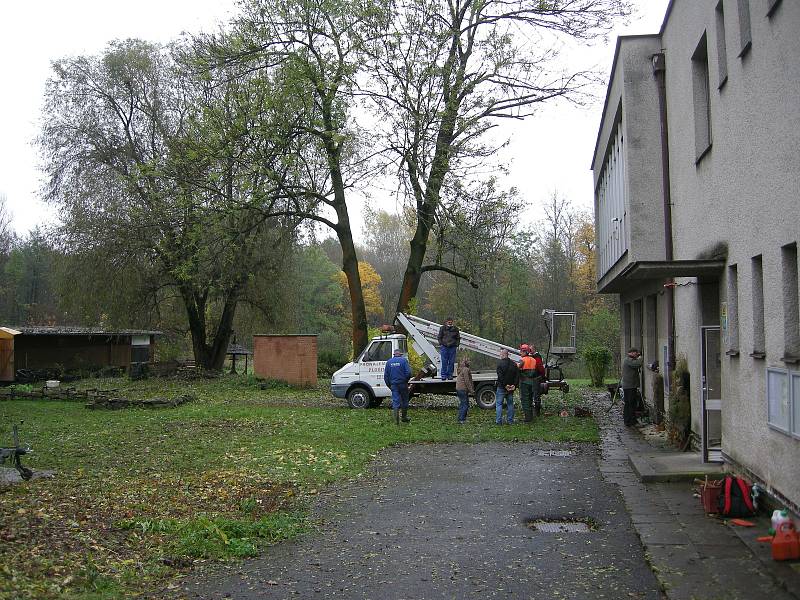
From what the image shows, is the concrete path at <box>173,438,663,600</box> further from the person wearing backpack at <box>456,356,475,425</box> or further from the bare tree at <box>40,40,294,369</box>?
the bare tree at <box>40,40,294,369</box>

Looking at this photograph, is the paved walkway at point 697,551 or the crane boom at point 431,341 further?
the crane boom at point 431,341

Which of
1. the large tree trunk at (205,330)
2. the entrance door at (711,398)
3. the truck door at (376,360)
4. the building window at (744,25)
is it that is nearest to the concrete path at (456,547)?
the entrance door at (711,398)

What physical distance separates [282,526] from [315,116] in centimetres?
2065

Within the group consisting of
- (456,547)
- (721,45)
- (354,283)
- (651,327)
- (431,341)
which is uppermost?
(721,45)

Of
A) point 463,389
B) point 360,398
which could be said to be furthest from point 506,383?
point 360,398

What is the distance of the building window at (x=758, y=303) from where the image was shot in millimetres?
8961

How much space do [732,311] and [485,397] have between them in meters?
13.5

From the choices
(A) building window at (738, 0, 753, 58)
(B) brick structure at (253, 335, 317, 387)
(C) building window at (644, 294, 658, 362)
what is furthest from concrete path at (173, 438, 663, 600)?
(B) brick structure at (253, 335, 317, 387)

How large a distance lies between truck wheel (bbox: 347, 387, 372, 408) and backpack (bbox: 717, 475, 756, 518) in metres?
16.0

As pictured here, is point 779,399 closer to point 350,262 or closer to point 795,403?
point 795,403

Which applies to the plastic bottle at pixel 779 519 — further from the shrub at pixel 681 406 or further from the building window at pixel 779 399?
the shrub at pixel 681 406

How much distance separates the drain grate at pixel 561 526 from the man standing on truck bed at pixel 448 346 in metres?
14.0

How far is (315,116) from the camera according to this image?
27.7 metres

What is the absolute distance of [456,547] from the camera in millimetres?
8203
